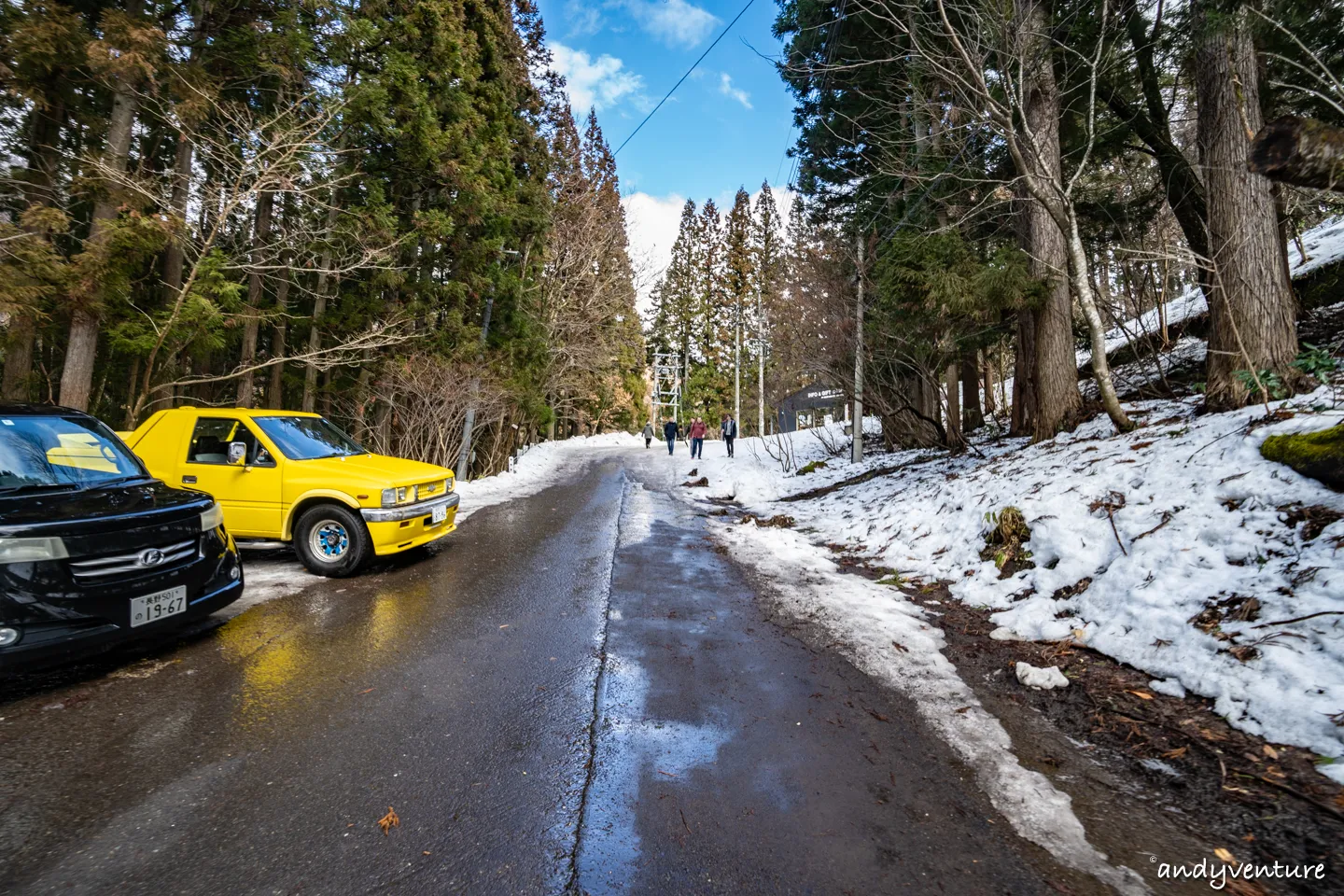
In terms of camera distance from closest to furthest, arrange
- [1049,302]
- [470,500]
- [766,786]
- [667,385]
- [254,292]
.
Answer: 1. [766,786]
2. [1049,302]
3. [254,292]
4. [470,500]
5. [667,385]

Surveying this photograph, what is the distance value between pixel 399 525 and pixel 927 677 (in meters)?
5.37

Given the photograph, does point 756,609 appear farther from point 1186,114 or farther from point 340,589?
point 1186,114

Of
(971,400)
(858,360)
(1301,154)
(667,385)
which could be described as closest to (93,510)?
(1301,154)

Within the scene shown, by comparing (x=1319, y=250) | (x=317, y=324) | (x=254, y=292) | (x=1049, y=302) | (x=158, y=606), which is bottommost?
(x=158, y=606)

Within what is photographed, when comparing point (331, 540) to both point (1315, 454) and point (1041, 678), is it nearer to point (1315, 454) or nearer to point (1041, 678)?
point (1041, 678)

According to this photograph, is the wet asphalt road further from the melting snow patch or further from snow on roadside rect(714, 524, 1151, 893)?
the melting snow patch

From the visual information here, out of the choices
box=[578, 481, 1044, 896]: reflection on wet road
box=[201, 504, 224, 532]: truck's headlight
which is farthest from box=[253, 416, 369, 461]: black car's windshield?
box=[578, 481, 1044, 896]: reflection on wet road

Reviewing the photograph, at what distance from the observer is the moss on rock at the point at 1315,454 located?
389 centimetres

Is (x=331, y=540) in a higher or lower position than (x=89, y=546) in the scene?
lower

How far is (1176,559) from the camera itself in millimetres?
4047

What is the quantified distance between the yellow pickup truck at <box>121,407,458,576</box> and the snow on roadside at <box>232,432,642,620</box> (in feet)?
1.28

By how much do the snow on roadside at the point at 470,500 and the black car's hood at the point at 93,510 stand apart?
4.21 ft

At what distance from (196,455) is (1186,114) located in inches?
639

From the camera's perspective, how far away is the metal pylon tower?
167ft
